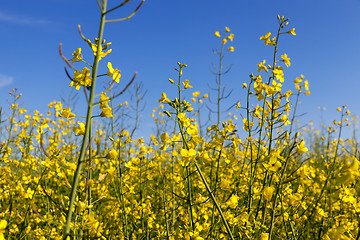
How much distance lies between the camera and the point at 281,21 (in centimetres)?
280

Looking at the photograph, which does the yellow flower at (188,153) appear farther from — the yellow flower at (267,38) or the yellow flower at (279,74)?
the yellow flower at (267,38)

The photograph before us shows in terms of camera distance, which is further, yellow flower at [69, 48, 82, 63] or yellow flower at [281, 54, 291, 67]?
yellow flower at [281, 54, 291, 67]

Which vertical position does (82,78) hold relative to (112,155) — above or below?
above

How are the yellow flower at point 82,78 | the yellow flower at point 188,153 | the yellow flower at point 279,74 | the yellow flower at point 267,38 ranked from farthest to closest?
the yellow flower at point 267,38
the yellow flower at point 279,74
the yellow flower at point 188,153
the yellow flower at point 82,78

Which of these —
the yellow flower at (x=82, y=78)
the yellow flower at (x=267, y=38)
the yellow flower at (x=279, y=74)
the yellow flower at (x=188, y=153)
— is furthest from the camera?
the yellow flower at (x=267, y=38)

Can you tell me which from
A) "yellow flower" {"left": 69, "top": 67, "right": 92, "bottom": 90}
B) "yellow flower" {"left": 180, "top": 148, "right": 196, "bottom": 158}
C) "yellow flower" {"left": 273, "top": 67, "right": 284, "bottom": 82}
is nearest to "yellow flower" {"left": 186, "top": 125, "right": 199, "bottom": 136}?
"yellow flower" {"left": 180, "top": 148, "right": 196, "bottom": 158}

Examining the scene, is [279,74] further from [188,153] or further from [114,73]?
[114,73]

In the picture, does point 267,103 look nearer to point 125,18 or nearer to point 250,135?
point 250,135

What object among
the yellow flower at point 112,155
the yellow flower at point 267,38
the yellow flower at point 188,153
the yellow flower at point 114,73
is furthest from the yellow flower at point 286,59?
the yellow flower at point 112,155

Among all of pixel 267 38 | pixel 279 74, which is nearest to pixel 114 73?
pixel 279 74

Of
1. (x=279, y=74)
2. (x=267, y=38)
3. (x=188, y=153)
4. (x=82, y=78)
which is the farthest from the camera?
(x=267, y=38)

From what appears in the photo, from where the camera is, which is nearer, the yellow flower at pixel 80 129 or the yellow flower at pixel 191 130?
the yellow flower at pixel 80 129

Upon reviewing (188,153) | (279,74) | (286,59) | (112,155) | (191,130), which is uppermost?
(286,59)

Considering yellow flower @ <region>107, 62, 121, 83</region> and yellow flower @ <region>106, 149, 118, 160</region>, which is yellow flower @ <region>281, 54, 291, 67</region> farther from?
yellow flower @ <region>106, 149, 118, 160</region>
